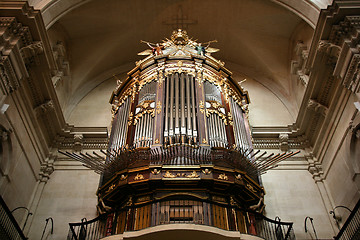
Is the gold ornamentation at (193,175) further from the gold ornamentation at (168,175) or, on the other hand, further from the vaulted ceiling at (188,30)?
the vaulted ceiling at (188,30)

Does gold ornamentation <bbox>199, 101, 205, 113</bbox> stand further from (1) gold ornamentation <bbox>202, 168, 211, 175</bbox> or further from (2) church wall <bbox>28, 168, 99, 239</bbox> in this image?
(2) church wall <bbox>28, 168, 99, 239</bbox>

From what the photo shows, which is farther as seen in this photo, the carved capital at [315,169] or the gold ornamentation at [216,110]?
the carved capital at [315,169]

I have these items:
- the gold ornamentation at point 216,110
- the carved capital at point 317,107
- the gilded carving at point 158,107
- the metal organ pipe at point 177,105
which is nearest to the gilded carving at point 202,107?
A: the gold ornamentation at point 216,110

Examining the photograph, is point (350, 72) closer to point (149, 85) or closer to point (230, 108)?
point (230, 108)

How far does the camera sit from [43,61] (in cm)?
968

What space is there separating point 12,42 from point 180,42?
5.42 metres

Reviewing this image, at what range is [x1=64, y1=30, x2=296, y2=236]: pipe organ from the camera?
8000 millimetres

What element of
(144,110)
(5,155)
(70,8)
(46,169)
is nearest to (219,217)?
(144,110)

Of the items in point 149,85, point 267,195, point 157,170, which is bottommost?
point 157,170

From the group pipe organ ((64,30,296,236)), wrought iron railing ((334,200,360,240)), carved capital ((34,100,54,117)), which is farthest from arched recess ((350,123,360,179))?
carved capital ((34,100,54,117))

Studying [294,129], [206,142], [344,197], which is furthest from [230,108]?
[344,197]

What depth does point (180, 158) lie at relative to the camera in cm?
846

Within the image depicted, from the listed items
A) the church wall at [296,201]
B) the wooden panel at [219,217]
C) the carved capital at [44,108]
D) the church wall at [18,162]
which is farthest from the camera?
the carved capital at [44,108]

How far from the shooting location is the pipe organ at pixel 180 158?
26.2 feet
